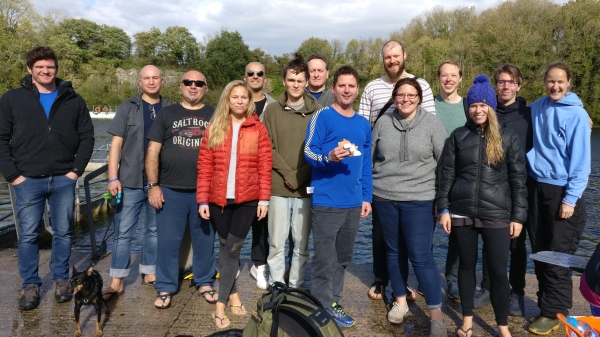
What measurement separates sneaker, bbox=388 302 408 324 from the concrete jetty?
0.05 m

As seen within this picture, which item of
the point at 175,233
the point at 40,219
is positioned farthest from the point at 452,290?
the point at 40,219

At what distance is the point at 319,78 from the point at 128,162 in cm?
202

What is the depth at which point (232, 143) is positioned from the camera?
3.64m

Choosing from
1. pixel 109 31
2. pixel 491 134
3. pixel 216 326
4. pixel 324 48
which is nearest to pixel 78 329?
pixel 216 326

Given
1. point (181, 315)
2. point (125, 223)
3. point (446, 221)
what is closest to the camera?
point (446, 221)

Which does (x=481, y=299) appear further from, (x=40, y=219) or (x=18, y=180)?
(x=18, y=180)

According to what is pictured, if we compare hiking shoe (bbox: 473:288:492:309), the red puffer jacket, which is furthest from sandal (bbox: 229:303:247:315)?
hiking shoe (bbox: 473:288:492:309)

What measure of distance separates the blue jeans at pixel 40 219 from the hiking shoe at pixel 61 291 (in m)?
0.08

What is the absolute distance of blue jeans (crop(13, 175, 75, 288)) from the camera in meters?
3.97

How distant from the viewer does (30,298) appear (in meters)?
3.90

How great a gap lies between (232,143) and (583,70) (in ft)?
151

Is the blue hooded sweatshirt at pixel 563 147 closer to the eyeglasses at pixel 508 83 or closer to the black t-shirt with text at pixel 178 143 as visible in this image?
the eyeglasses at pixel 508 83

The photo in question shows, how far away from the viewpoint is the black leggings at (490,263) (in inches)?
130

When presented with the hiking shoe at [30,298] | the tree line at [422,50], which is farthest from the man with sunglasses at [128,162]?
the tree line at [422,50]
